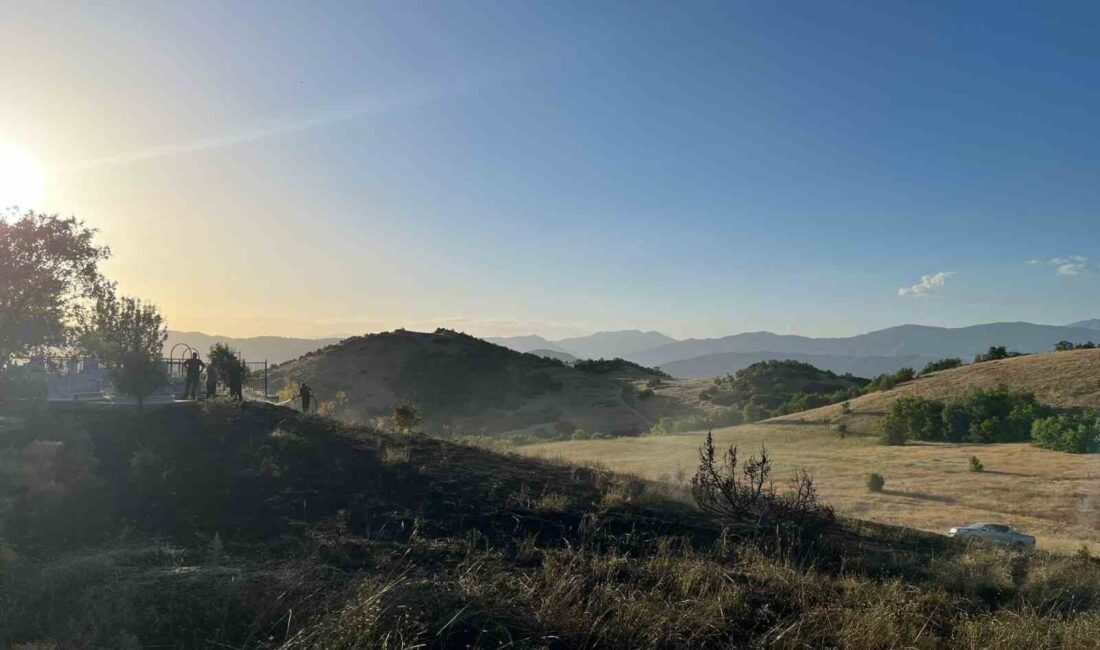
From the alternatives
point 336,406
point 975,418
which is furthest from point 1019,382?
point 336,406

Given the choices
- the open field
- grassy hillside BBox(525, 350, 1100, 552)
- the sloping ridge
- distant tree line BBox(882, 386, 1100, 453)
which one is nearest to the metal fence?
the open field

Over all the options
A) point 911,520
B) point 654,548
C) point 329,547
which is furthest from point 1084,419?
point 329,547

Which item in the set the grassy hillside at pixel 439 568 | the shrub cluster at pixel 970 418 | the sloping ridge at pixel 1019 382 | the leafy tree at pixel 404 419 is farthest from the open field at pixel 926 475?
the grassy hillside at pixel 439 568

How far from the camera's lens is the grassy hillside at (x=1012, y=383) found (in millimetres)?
37875

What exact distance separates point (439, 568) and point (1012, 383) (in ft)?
150

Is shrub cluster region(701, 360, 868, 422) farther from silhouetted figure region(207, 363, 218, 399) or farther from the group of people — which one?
silhouetted figure region(207, 363, 218, 399)

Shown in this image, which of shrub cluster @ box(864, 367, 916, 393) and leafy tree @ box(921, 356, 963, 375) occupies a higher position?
leafy tree @ box(921, 356, 963, 375)

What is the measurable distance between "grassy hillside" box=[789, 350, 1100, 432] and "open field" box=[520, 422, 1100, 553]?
523 centimetres

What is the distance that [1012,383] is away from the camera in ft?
137

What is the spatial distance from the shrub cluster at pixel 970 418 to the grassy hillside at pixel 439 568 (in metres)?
30.7

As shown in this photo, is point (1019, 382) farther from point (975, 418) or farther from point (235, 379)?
point (235, 379)

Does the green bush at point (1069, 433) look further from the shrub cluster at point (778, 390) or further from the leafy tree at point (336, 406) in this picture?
the leafy tree at point (336, 406)

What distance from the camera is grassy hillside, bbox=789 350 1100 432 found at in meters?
37.9

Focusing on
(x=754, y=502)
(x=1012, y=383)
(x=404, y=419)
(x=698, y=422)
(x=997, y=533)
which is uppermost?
(x=1012, y=383)
